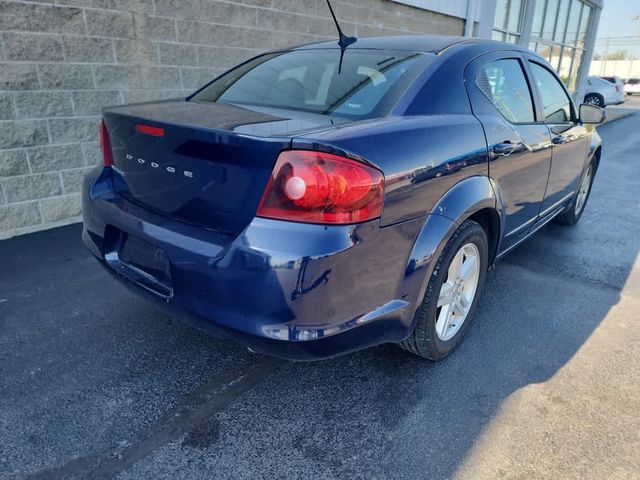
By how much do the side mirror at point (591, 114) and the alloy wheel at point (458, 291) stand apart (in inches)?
87.8

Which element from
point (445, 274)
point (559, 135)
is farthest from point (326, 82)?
point (559, 135)

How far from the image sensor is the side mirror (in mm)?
3992

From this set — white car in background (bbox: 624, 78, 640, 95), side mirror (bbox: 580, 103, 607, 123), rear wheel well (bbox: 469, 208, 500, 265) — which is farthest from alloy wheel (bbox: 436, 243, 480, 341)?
white car in background (bbox: 624, 78, 640, 95)

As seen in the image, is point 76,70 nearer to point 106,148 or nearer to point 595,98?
point 106,148

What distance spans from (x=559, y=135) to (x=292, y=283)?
8.91 feet

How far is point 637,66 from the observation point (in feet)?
163

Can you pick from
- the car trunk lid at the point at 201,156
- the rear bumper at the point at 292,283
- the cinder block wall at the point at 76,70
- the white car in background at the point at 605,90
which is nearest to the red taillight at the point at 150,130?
the car trunk lid at the point at 201,156

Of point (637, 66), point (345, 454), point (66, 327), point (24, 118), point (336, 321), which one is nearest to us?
point (336, 321)

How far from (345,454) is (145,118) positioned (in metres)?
1.64

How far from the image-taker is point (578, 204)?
4863mm

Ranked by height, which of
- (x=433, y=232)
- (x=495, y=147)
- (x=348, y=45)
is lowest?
(x=433, y=232)

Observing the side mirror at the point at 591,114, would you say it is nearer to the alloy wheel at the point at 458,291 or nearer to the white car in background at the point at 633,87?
the alloy wheel at the point at 458,291

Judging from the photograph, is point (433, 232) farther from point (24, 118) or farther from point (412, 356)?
point (24, 118)

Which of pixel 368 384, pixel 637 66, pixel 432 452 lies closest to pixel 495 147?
pixel 368 384
